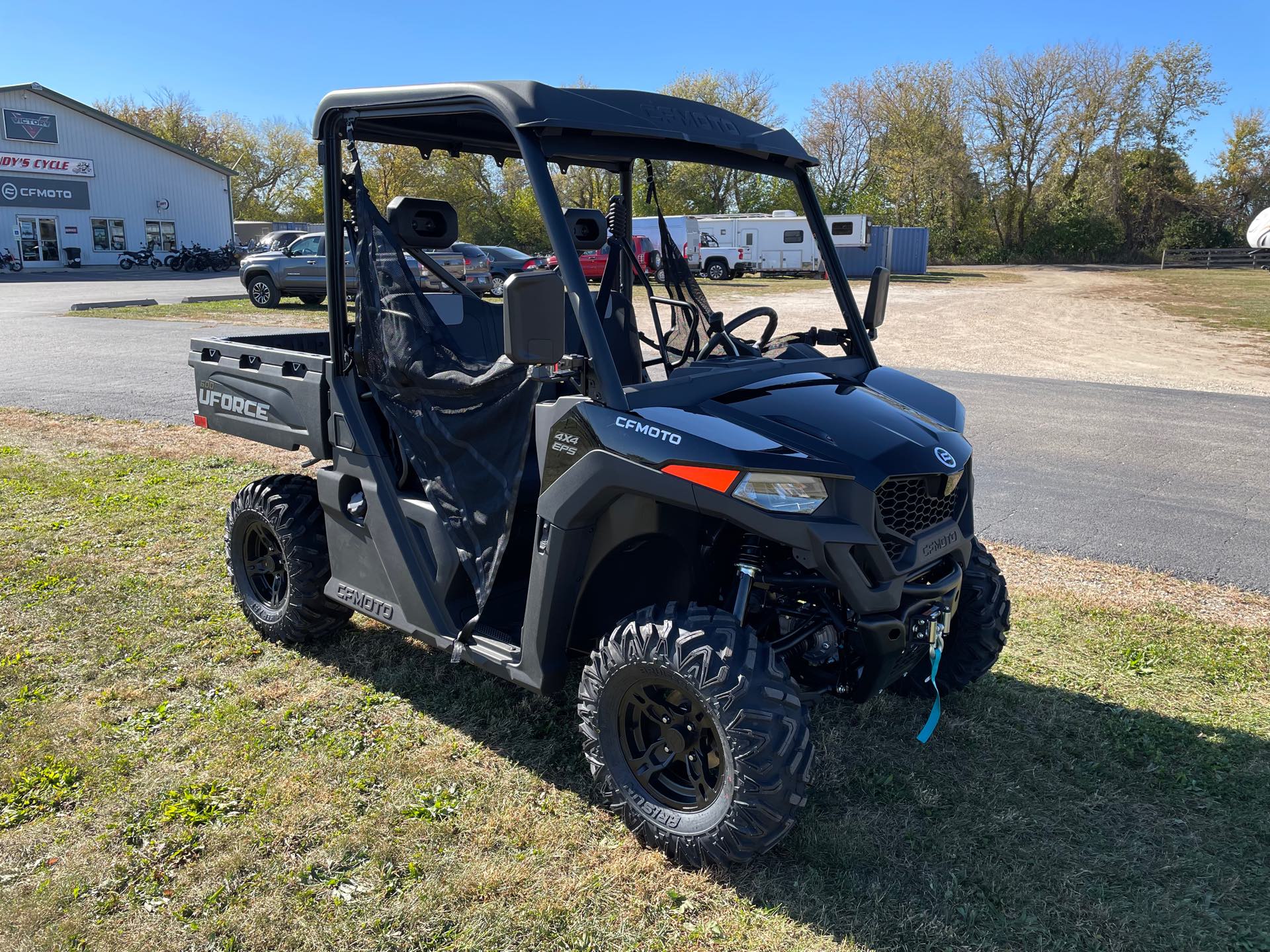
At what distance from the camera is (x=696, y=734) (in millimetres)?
2986

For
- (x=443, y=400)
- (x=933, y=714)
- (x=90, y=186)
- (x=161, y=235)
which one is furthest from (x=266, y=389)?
(x=161, y=235)

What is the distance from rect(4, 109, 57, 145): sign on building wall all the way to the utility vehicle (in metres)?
42.7

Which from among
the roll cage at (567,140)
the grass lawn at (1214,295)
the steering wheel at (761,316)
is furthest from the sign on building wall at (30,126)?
the steering wheel at (761,316)

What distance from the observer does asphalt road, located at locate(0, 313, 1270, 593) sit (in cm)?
629

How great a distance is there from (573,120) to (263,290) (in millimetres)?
19759

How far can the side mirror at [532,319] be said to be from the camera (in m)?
2.78

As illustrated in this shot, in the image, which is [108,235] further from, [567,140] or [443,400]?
[567,140]

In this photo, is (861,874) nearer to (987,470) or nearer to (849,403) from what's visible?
(849,403)

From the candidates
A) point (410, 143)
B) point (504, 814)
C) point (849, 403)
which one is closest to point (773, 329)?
point (849, 403)

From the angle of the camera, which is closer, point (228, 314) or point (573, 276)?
point (573, 276)

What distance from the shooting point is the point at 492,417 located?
3.35 meters

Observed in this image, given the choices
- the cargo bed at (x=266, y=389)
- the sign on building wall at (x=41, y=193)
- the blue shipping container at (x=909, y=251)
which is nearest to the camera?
the cargo bed at (x=266, y=389)

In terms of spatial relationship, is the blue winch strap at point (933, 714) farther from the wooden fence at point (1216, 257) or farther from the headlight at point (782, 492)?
the wooden fence at point (1216, 257)

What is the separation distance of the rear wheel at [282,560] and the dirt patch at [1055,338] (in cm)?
179
